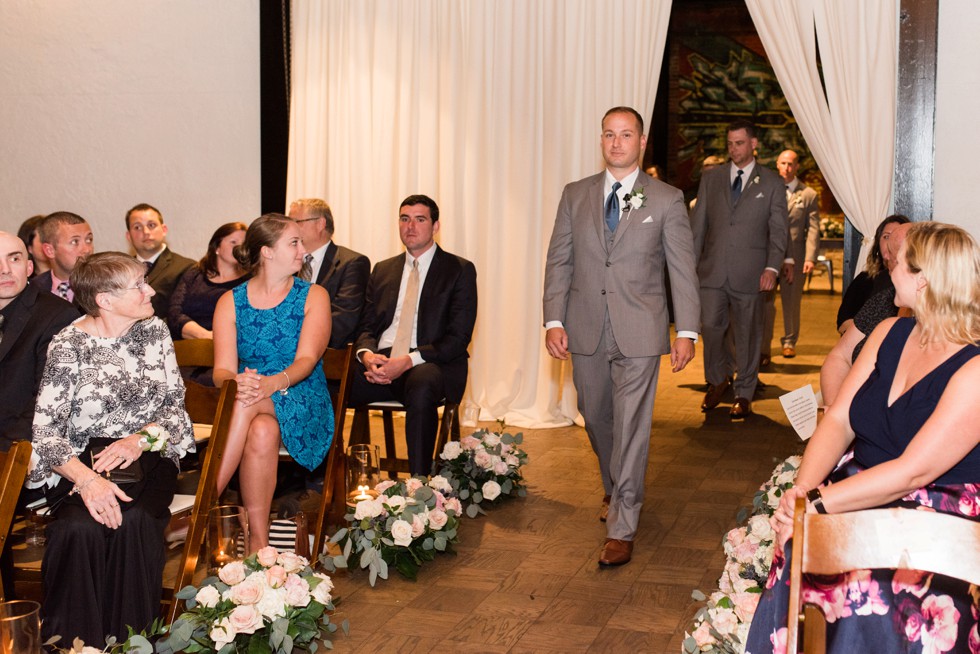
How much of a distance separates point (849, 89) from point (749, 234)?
1574mm

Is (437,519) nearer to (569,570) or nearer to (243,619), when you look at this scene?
(569,570)

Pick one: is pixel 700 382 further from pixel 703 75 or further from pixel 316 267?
pixel 703 75

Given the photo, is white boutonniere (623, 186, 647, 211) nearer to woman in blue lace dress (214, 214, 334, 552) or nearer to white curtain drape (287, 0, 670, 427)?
woman in blue lace dress (214, 214, 334, 552)

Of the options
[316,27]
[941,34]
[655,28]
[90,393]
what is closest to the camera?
[90,393]

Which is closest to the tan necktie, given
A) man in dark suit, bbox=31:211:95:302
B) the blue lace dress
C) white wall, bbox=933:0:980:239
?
the blue lace dress

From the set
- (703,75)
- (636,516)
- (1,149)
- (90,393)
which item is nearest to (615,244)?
(636,516)

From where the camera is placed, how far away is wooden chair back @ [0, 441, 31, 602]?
2895 millimetres

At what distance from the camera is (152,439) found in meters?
3.59

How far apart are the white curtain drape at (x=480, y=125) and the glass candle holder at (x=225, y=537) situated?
3780 mm

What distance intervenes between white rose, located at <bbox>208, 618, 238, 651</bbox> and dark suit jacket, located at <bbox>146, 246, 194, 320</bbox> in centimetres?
294

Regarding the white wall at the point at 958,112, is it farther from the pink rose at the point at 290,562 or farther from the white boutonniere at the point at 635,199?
the pink rose at the point at 290,562

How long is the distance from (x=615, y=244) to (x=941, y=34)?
2463 mm

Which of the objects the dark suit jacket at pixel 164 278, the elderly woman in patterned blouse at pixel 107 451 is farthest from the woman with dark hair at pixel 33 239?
the elderly woman in patterned blouse at pixel 107 451

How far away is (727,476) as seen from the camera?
5.75m
